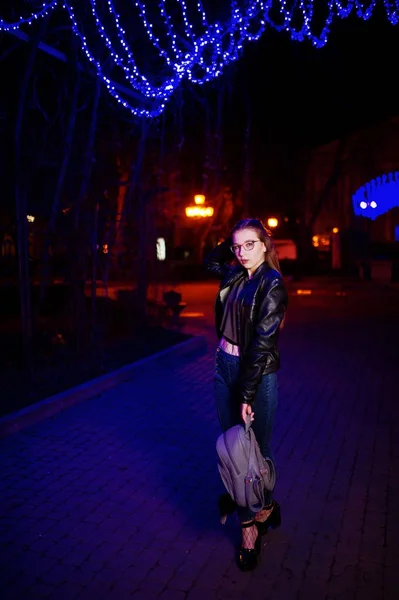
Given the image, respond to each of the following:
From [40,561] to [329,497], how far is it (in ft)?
7.10

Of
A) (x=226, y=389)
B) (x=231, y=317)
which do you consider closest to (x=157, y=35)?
(x=231, y=317)

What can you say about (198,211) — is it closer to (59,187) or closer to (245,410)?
(59,187)

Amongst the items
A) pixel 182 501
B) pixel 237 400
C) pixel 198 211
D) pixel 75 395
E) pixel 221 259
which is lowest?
pixel 182 501

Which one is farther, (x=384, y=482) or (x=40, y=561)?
(x=384, y=482)

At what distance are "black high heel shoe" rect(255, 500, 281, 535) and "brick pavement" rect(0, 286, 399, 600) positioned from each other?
0.21ft

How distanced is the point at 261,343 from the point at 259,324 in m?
0.11

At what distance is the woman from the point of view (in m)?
3.82

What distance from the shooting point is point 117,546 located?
4168 mm

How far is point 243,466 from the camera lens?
151 inches

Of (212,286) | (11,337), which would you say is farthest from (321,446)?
(212,286)

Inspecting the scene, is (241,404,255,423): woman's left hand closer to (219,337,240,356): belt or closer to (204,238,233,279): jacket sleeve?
(219,337,240,356): belt

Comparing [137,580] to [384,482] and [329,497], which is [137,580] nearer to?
[329,497]

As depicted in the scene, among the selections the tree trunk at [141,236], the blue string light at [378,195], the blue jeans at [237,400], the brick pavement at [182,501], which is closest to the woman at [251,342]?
the blue jeans at [237,400]

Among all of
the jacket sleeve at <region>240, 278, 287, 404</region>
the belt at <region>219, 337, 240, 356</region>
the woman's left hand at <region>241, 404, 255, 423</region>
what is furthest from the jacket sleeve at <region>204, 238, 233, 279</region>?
the woman's left hand at <region>241, 404, 255, 423</region>
